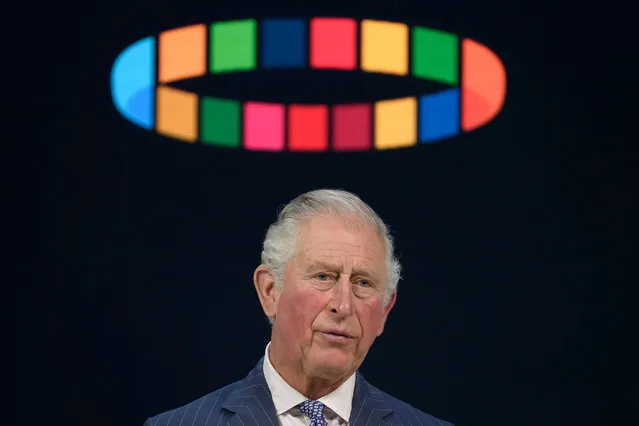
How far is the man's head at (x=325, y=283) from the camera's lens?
2.60 meters

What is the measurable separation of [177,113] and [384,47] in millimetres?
1245

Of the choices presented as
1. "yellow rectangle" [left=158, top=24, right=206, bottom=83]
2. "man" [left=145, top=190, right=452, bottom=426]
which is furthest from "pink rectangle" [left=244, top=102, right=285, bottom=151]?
"man" [left=145, top=190, right=452, bottom=426]

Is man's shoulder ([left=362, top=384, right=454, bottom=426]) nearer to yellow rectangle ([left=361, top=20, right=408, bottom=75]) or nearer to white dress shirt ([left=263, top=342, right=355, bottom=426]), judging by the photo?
white dress shirt ([left=263, top=342, right=355, bottom=426])

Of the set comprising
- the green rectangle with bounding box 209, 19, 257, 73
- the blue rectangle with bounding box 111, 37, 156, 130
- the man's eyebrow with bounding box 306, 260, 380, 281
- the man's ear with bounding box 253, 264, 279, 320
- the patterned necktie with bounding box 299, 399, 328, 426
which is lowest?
the patterned necktie with bounding box 299, 399, 328, 426

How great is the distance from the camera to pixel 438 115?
6.05m

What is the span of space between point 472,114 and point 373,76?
66cm

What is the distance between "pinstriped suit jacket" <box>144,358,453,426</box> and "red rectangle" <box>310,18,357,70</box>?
2.88 meters

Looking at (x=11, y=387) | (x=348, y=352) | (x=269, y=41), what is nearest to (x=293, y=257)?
(x=348, y=352)

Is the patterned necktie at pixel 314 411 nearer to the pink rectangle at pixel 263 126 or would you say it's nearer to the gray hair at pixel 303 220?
the gray hair at pixel 303 220

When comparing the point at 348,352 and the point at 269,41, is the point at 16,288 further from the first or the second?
the point at 348,352

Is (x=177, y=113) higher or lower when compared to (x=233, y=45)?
lower

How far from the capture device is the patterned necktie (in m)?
2.64

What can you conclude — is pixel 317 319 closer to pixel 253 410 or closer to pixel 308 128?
pixel 253 410

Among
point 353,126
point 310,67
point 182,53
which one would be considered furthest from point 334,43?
point 353,126
